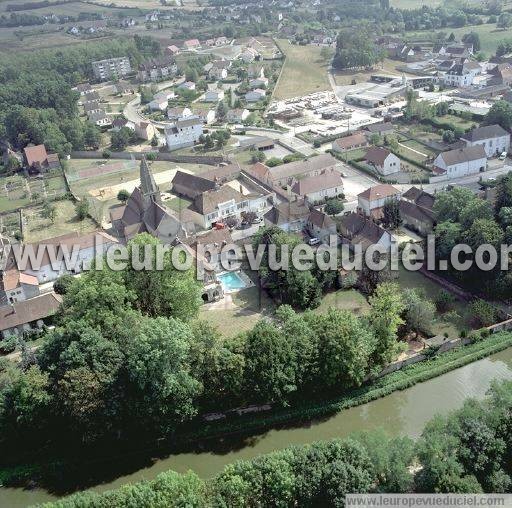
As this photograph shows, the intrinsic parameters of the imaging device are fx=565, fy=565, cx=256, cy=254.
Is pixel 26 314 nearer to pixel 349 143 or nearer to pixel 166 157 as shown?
pixel 166 157

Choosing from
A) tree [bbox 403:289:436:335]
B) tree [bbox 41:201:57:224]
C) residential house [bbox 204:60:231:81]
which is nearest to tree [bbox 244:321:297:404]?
tree [bbox 403:289:436:335]

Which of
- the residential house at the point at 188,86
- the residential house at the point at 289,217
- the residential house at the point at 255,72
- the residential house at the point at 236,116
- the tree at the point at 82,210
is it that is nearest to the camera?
the residential house at the point at 289,217

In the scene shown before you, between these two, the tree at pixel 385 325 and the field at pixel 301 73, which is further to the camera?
the field at pixel 301 73

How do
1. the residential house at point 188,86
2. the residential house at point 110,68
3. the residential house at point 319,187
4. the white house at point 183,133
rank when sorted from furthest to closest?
the residential house at point 110,68 < the residential house at point 188,86 < the white house at point 183,133 < the residential house at point 319,187

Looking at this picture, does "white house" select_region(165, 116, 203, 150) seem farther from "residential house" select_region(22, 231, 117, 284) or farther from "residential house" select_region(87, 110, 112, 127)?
"residential house" select_region(22, 231, 117, 284)

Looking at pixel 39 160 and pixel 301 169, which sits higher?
pixel 301 169

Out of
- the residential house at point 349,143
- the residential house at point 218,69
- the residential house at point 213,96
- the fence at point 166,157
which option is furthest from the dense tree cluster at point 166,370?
the residential house at point 218,69

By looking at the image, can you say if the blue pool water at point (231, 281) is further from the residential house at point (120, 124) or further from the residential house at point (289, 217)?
the residential house at point (120, 124)

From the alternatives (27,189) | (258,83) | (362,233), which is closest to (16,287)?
(362,233)
